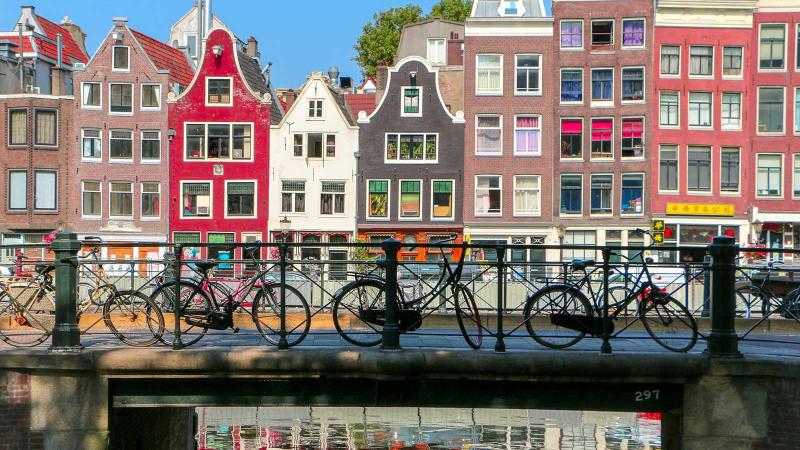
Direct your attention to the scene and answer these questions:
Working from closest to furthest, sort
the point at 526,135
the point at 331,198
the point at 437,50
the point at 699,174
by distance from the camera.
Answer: the point at 699,174, the point at 526,135, the point at 331,198, the point at 437,50

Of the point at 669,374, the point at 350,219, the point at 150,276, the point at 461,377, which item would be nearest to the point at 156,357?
the point at 150,276

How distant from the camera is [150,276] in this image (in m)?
11.8

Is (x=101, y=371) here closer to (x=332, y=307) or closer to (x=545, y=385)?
(x=332, y=307)

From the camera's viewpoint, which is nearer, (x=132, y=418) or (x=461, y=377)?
(x=461, y=377)

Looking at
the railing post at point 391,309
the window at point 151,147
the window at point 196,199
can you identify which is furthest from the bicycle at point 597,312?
the window at point 151,147

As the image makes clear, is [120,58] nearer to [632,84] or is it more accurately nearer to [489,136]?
[489,136]

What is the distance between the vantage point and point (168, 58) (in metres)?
49.6

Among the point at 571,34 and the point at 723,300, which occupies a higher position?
the point at 571,34

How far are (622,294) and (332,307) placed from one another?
3.06m

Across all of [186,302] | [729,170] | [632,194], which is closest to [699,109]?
[729,170]

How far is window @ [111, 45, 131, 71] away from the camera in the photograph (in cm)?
4600

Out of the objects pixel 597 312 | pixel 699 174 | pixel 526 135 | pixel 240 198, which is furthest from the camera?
pixel 240 198

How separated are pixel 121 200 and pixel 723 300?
38.6m

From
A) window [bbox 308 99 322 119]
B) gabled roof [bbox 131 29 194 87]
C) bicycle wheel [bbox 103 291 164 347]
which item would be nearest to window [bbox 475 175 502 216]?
window [bbox 308 99 322 119]
